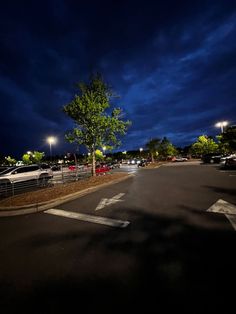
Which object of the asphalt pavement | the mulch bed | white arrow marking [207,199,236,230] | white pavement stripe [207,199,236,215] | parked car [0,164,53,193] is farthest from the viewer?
parked car [0,164,53,193]

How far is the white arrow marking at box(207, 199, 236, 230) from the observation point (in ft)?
19.4

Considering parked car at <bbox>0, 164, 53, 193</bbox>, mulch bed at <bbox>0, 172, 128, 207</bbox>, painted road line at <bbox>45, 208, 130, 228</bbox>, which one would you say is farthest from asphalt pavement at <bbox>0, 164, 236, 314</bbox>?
parked car at <bbox>0, 164, 53, 193</bbox>

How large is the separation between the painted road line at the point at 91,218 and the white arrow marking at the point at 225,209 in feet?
9.92

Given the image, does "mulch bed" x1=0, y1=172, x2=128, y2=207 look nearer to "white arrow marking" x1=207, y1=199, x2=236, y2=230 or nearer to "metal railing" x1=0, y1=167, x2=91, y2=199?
"metal railing" x1=0, y1=167, x2=91, y2=199

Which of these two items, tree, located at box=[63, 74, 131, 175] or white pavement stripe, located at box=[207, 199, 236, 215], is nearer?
white pavement stripe, located at box=[207, 199, 236, 215]

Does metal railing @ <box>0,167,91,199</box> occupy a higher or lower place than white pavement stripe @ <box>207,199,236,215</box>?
higher

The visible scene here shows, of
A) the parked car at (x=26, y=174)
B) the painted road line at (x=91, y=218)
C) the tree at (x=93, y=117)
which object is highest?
the tree at (x=93, y=117)

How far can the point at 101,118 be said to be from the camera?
17.4m

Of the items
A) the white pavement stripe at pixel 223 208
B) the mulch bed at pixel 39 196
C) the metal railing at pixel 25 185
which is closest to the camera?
the white pavement stripe at pixel 223 208

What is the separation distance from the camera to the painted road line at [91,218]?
5917mm

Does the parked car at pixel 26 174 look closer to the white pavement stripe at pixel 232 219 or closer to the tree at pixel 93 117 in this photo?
the tree at pixel 93 117

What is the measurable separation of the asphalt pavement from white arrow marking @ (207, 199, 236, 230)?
0.21 m

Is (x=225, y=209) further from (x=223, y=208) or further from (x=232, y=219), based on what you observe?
(x=232, y=219)

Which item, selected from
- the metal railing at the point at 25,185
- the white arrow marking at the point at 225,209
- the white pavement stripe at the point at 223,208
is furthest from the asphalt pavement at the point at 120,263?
the metal railing at the point at 25,185
